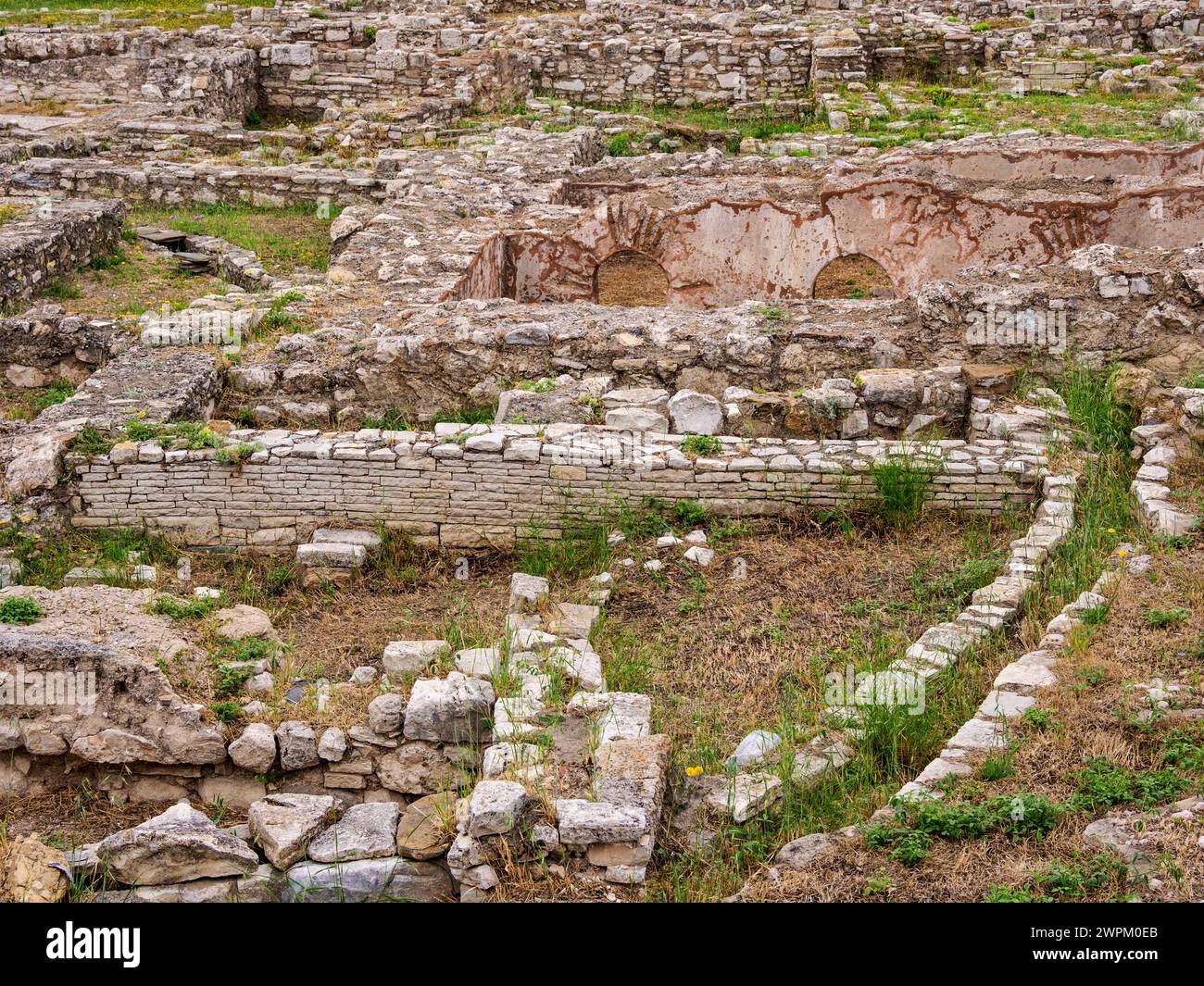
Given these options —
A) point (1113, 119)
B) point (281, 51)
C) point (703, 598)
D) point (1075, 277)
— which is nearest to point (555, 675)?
point (703, 598)

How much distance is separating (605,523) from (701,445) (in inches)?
29.5

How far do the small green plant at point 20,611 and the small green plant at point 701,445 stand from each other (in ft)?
12.0

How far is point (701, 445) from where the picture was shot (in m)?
7.89

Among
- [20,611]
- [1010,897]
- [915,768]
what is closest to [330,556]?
[20,611]

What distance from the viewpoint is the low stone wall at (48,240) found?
36.7 feet

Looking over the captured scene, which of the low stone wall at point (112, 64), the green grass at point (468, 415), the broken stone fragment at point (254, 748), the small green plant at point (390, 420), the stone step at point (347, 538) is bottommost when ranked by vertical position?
the broken stone fragment at point (254, 748)

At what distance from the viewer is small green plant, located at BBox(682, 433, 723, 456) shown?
309 inches

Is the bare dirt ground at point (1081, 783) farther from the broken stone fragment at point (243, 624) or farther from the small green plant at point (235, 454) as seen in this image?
the small green plant at point (235, 454)

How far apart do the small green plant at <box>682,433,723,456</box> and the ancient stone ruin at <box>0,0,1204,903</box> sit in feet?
0.25

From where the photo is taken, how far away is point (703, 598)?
7137 mm

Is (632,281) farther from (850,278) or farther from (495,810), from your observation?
(495,810)

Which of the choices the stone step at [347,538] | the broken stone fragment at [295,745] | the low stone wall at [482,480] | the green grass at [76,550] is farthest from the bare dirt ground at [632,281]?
the broken stone fragment at [295,745]

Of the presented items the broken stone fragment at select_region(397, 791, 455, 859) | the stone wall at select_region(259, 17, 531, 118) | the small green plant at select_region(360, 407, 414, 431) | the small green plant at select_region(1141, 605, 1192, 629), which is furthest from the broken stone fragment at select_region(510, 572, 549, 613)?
the stone wall at select_region(259, 17, 531, 118)

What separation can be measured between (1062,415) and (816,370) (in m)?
1.63
